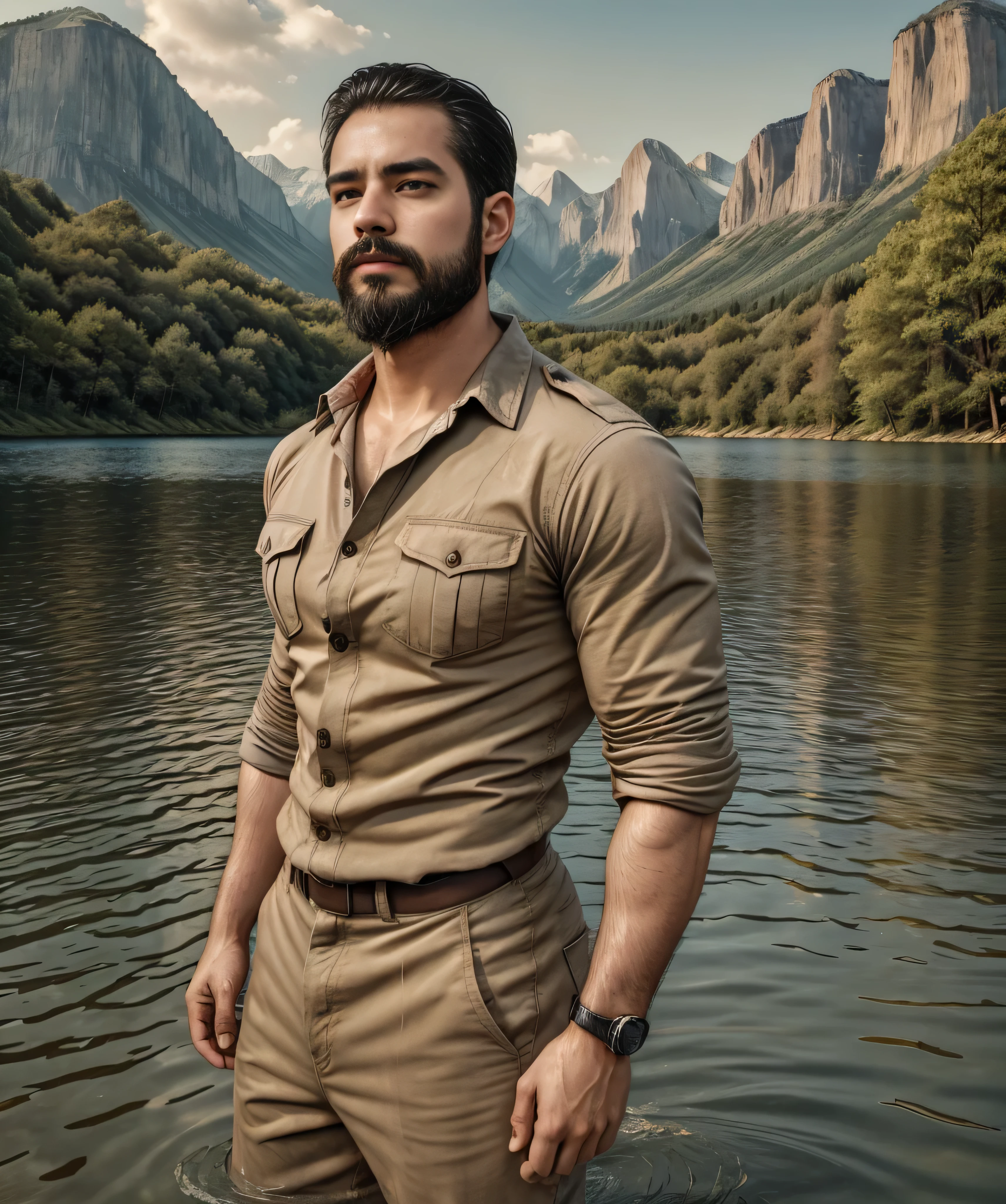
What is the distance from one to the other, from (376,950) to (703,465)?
50.4 metres

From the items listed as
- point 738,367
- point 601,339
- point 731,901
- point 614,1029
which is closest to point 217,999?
point 614,1029

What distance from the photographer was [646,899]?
5.45 ft

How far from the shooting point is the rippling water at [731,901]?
141 inches

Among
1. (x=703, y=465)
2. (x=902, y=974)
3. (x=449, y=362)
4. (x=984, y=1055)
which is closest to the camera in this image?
(x=449, y=362)

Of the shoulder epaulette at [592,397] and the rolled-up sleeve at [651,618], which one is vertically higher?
the shoulder epaulette at [592,397]

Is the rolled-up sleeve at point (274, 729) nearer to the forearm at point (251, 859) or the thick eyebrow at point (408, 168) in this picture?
the forearm at point (251, 859)

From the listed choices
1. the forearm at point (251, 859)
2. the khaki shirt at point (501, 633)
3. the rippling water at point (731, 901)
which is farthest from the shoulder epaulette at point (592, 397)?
the rippling water at point (731, 901)

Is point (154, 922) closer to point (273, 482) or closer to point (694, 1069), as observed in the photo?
point (694, 1069)

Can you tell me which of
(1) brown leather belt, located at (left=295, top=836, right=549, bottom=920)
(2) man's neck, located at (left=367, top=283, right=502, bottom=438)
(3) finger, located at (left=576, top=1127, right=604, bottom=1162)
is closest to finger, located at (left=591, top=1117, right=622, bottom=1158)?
(3) finger, located at (left=576, top=1127, right=604, bottom=1162)

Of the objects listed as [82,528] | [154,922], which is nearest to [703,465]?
[82,528]

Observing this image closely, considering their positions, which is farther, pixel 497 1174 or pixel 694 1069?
pixel 694 1069

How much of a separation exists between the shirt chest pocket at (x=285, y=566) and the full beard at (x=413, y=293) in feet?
1.21

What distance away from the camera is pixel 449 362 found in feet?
6.42

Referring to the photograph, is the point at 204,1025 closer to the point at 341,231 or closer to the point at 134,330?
the point at 341,231
